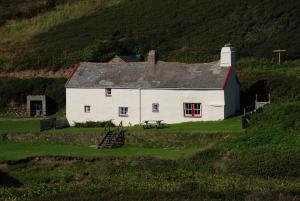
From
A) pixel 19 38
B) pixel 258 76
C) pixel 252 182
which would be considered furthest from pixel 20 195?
pixel 19 38

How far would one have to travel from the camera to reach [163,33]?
3066 inches

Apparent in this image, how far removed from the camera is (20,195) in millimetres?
29562

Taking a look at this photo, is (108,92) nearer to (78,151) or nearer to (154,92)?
(154,92)

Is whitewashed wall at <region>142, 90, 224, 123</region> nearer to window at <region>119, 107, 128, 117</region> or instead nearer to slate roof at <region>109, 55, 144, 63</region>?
window at <region>119, 107, 128, 117</region>

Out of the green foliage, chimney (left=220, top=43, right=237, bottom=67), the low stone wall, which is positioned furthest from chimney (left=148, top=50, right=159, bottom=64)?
the green foliage

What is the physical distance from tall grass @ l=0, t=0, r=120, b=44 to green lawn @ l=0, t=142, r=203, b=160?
44351mm

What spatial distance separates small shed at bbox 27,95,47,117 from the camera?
58.3m

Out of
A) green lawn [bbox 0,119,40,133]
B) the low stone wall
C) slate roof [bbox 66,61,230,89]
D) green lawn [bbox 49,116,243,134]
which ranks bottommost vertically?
the low stone wall

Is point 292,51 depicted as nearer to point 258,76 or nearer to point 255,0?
point 258,76

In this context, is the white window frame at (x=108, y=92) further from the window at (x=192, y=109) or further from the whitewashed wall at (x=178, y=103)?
the window at (x=192, y=109)

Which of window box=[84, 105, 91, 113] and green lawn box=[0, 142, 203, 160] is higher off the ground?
window box=[84, 105, 91, 113]

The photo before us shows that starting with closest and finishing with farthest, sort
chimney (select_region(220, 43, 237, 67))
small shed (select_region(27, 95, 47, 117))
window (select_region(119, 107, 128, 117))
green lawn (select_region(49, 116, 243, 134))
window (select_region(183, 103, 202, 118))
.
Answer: green lawn (select_region(49, 116, 243, 134)), window (select_region(183, 103, 202, 118)), chimney (select_region(220, 43, 237, 67)), window (select_region(119, 107, 128, 117)), small shed (select_region(27, 95, 47, 117))

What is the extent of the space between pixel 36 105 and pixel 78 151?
59.2 feet

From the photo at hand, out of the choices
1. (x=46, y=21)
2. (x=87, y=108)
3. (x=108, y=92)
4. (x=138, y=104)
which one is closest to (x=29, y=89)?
(x=87, y=108)
